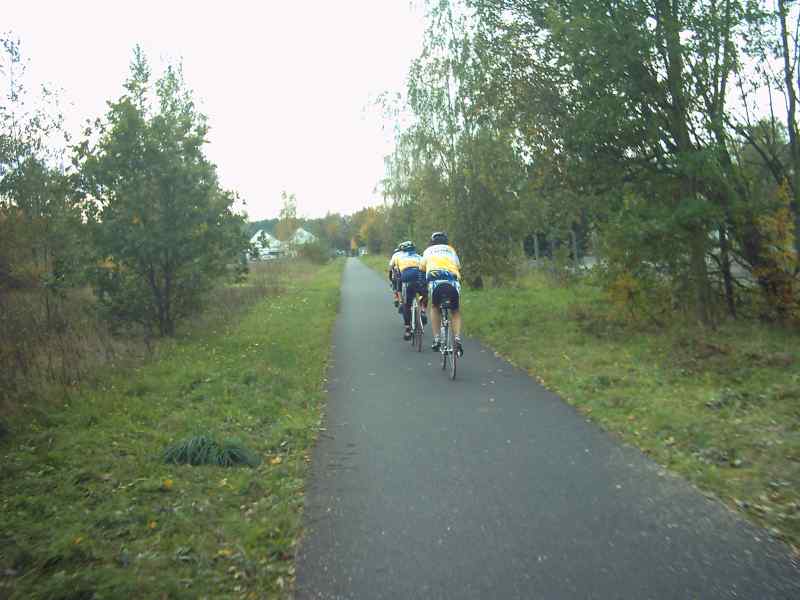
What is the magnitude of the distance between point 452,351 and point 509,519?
5588 mm

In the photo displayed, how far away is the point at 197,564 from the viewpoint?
4.17 meters

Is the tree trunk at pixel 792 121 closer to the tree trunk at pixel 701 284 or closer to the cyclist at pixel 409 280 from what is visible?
the tree trunk at pixel 701 284

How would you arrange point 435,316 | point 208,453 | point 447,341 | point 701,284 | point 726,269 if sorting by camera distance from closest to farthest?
point 208,453, point 447,341, point 435,316, point 701,284, point 726,269

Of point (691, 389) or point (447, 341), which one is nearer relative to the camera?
point (691, 389)

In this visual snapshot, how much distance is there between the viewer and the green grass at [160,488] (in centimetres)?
400

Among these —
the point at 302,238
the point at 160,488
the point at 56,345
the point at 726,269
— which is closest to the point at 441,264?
the point at 160,488

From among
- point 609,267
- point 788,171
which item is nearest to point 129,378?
point 609,267

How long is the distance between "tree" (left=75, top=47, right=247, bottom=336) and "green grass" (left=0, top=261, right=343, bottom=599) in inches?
172

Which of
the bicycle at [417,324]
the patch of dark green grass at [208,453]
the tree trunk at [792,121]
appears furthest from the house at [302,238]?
the patch of dark green grass at [208,453]

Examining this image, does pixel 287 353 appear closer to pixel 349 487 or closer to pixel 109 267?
pixel 109 267

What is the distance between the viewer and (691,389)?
8.60 m

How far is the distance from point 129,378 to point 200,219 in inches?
208

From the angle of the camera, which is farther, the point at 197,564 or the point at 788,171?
the point at 788,171

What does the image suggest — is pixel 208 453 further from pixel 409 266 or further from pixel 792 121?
pixel 792 121
